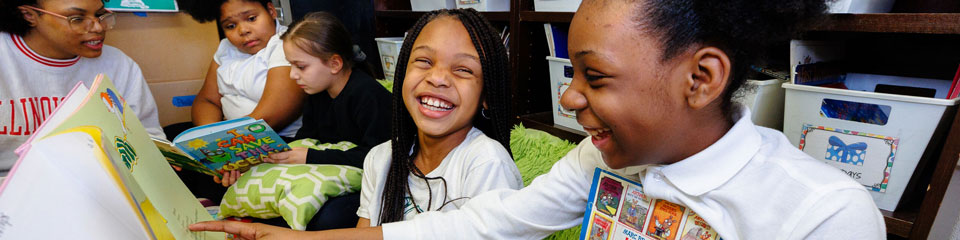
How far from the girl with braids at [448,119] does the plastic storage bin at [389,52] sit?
86cm

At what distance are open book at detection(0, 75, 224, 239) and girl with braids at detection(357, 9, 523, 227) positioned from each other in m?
0.39

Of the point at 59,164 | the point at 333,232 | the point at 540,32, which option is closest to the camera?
the point at 59,164

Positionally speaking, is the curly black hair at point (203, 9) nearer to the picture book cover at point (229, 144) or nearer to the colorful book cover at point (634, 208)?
the picture book cover at point (229, 144)

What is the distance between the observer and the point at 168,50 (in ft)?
6.57

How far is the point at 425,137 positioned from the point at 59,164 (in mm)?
562

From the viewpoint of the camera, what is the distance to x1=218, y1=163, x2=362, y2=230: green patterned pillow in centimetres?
101

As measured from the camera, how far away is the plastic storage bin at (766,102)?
90 centimetres

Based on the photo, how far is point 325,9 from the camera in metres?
1.82

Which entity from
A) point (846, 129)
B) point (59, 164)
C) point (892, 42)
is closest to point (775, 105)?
point (846, 129)

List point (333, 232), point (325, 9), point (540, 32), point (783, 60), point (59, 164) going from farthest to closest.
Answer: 1. point (325, 9)
2. point (540, 32)
3. point (783, 60)
4. point (333, 232)
5. point (59, 164)

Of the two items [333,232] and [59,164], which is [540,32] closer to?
[333,232]

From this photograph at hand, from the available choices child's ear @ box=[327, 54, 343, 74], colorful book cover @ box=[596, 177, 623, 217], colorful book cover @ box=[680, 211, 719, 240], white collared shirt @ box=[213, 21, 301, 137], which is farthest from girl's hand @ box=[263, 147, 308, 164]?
colorful book cover @ box=[680, 211, 719, 240]

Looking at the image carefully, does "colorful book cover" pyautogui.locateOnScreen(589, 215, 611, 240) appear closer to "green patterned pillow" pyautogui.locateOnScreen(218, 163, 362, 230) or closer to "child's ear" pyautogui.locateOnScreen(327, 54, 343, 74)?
"green patterned pillow" pyautogui.locateOnScreen(218, 163, 362, 230)

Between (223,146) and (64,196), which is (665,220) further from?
(223,146)
